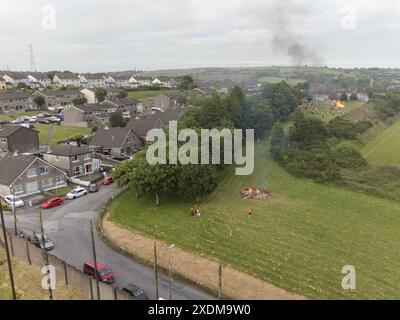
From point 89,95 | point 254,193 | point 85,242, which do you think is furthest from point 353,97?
point 85,242

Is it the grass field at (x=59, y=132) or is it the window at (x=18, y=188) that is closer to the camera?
the window at (x=18, y=188)

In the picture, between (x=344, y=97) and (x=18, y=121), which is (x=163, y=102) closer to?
(x=18, y=121)

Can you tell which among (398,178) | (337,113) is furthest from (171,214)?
(337,113)

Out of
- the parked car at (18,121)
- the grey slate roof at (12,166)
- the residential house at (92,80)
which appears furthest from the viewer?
the residential house at (92,80)

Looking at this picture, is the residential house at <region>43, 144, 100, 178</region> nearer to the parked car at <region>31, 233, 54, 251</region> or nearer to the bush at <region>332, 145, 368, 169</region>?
the parked car at <region>31, 233, 54, 251</region>

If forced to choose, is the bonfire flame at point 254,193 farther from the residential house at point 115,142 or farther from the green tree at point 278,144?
the residential house at point 115,142

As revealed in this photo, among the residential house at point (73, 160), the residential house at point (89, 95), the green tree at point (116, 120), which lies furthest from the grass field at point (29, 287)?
the residential house at point (89, 95)

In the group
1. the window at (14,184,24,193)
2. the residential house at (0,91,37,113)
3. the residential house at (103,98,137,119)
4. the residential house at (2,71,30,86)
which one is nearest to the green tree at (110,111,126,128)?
the residential house at (103,98,137,119)

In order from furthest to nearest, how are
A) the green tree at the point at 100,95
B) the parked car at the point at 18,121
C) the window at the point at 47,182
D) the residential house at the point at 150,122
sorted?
the green tree at the point at 100,95 → the parked car at the point at 18,121 → the residential house at the point at 150,122 → the window at the point at 47,182
